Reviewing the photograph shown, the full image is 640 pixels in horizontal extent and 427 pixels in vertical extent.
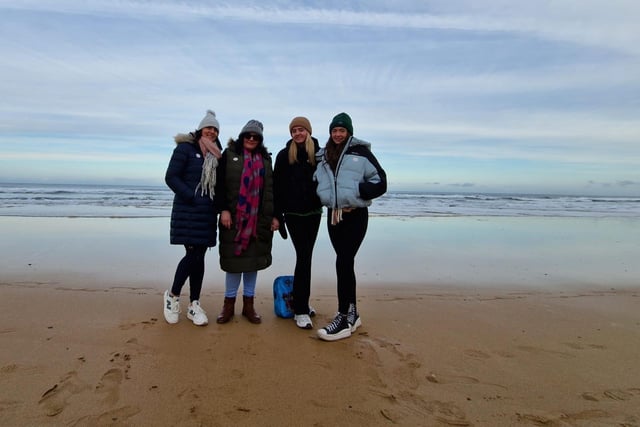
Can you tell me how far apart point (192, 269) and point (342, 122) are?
1929mm

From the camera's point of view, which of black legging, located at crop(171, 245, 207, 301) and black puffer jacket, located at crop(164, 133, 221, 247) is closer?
black puffer jacket, located at crop(164, 133, 221, 247)

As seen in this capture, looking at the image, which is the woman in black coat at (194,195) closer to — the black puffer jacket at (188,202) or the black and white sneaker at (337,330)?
the black puffer jacket at (188,202)

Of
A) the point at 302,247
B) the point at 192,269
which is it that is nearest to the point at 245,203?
the point at 302,247

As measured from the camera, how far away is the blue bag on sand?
405 cm

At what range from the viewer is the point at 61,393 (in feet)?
8.18

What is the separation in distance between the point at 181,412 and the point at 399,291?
10.9ft

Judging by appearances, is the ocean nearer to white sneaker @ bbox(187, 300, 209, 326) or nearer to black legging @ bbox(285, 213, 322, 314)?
white sneaker @ bbox(187, 300, 209, 326)

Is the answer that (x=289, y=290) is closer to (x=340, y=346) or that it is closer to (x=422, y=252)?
(x=340, y=346)

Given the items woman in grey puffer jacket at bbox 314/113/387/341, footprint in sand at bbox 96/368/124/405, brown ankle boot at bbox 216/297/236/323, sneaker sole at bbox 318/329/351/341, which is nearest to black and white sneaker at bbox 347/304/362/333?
woman in grey puffer jacket at bbox 314/113/387/341

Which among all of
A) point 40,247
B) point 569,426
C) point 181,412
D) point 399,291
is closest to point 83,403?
point 181,412

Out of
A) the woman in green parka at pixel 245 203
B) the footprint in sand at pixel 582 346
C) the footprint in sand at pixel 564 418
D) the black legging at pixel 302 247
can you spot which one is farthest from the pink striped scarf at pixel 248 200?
the footprint in sand at pixel 582 346

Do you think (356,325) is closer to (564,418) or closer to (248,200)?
(248,200)

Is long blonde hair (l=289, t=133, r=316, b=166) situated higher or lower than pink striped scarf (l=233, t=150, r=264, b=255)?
higher

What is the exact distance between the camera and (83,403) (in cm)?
239
